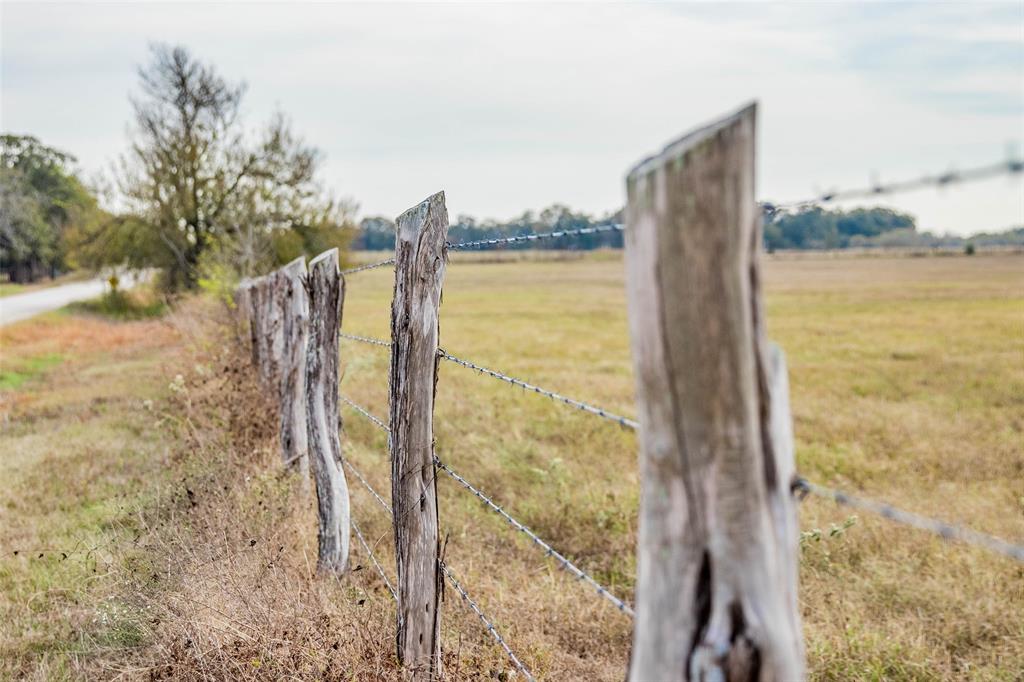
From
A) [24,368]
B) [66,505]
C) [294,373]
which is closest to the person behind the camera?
[294,373]

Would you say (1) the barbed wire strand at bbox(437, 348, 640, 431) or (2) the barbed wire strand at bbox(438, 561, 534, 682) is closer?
(1) the barbed wire strand at bbox(437, 348, 640, 431)

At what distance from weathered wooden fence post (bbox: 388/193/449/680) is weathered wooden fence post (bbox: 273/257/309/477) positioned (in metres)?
2.53

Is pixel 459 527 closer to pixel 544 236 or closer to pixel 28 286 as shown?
pixel 544 236

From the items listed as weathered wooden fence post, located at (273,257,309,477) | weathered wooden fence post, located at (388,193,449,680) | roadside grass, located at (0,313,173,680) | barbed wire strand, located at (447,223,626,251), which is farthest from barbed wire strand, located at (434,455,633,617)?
weathered wooden fence post, located at (273,257,309,477)

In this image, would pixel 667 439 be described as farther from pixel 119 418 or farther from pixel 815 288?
pixel 815 288

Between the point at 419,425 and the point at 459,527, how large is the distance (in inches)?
111

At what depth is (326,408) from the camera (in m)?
4.86

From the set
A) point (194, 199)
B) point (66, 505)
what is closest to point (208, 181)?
point (194, 199)

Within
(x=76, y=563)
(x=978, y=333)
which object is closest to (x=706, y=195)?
(x=76, y=563)

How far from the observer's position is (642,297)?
136 centimetres

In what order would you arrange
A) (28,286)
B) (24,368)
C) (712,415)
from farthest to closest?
(28,286) < (24,368) < (712,415)

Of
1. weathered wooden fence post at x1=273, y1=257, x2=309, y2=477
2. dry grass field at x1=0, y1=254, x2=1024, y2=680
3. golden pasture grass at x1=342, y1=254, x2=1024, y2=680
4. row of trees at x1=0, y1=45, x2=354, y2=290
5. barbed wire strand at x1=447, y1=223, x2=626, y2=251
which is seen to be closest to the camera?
barbed wire strand at x1=447, y1=223, x2=626, y2=251

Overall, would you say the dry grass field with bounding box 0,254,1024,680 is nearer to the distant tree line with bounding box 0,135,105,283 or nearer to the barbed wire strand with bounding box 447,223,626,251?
the barbed wire strand with bounding box 447,223,626,251

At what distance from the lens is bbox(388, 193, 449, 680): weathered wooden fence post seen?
9.78ft
